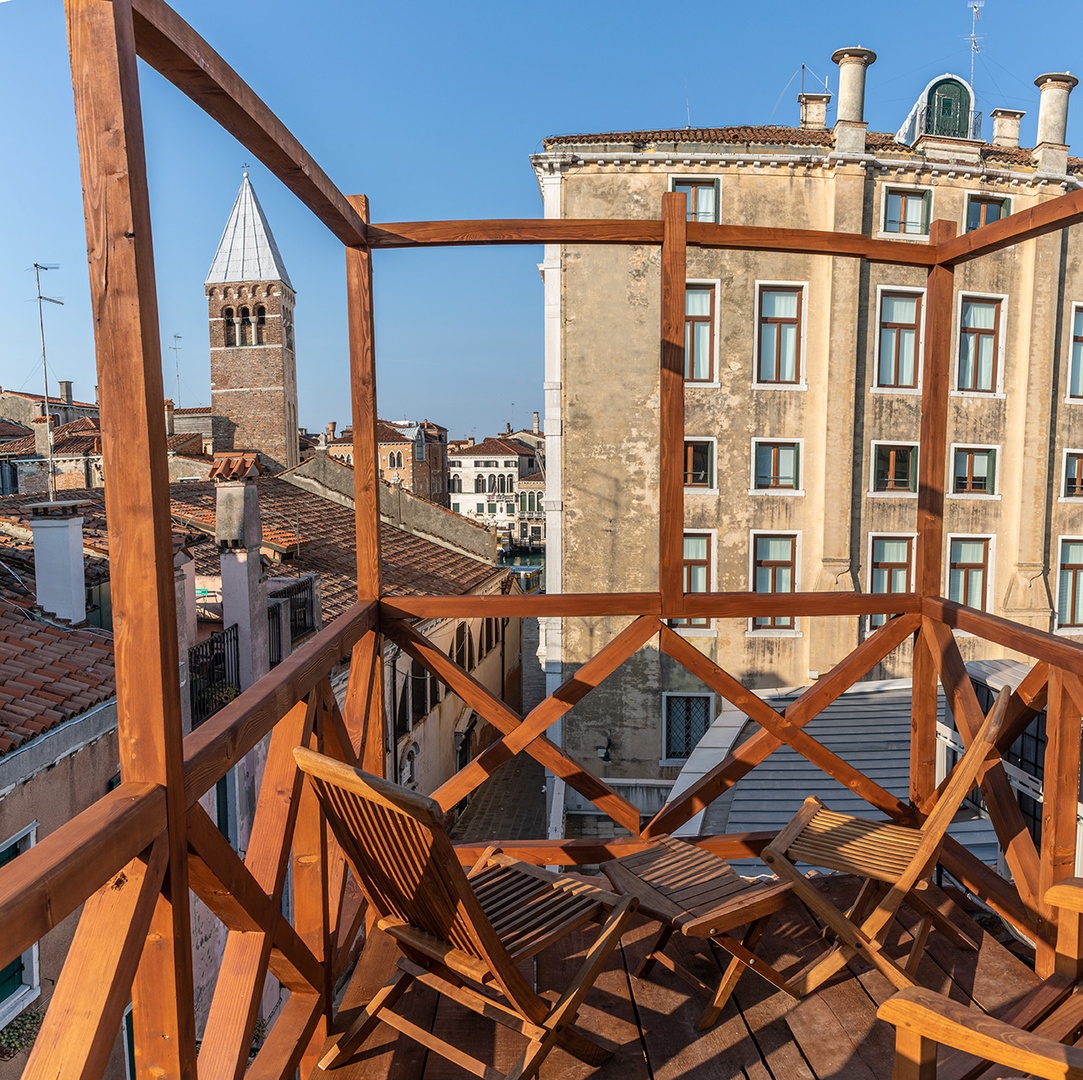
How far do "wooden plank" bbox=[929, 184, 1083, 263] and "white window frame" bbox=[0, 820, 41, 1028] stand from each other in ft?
21.7

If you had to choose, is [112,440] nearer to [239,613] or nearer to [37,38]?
[37,38]

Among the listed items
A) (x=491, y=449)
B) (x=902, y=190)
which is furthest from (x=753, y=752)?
(x=491, y=449)

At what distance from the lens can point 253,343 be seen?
152ft

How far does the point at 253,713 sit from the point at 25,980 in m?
6.26

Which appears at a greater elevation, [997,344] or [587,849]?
[997,344]

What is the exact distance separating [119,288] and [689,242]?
2.24 m

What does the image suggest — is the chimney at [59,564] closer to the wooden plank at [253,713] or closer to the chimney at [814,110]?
the wooden plank at [253,713]

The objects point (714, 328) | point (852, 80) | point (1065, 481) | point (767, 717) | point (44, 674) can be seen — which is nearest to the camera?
point (767, 717)

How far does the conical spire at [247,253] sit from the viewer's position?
46.6 meters

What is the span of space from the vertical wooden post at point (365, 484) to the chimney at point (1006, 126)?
67.3 feet

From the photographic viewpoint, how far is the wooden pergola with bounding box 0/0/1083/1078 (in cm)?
137

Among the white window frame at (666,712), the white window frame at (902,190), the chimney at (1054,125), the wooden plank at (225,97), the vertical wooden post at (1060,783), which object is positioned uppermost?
the chimney at (1054,125)

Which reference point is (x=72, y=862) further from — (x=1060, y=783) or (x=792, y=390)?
(x=792, y=390)

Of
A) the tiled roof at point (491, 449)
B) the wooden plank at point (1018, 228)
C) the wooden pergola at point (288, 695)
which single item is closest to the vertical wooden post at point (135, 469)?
the wooden pergola at point (288, 695)
